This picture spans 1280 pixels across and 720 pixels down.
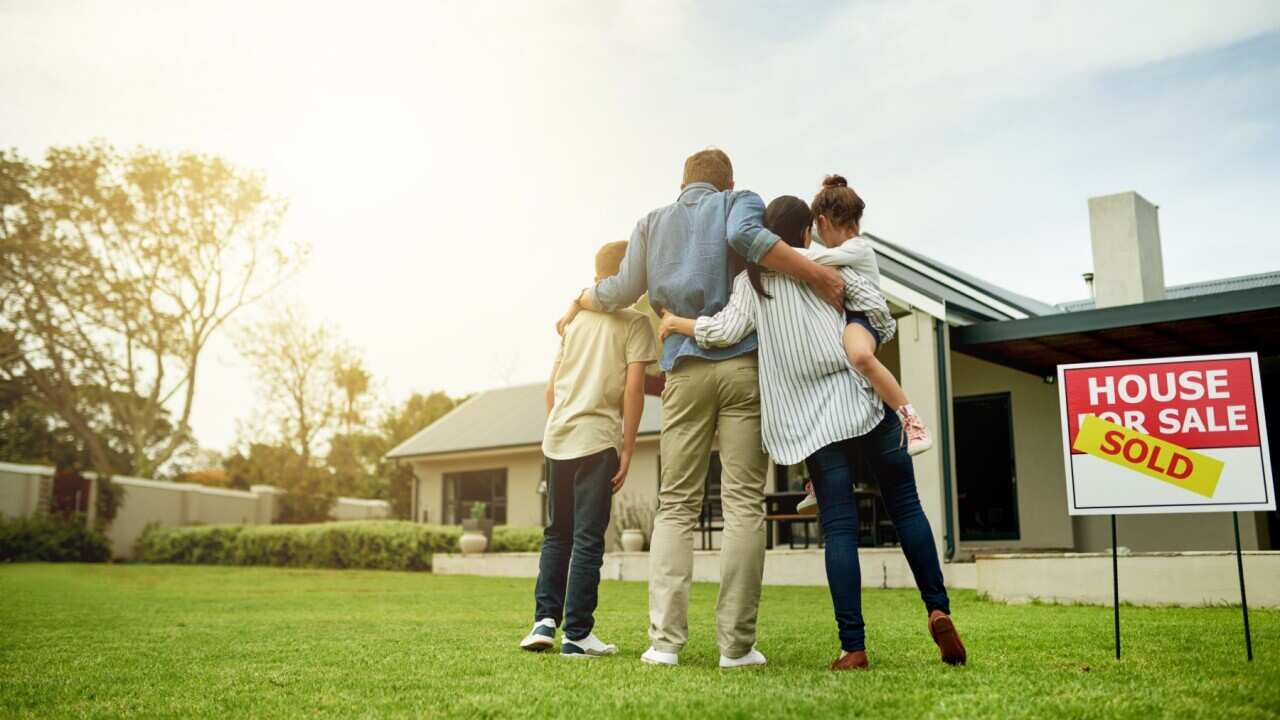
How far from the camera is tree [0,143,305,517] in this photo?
2445cm

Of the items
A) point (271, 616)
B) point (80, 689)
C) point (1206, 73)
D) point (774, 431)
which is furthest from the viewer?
point (1206, 73)

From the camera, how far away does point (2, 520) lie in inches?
819

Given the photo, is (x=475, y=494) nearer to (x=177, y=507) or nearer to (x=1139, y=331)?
(x=177, y=507)

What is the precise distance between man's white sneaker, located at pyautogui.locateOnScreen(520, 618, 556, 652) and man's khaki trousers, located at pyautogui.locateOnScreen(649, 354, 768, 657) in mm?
626

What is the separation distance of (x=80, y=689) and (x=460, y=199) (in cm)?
1356

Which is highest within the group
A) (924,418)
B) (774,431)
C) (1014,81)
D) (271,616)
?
(1014,81)

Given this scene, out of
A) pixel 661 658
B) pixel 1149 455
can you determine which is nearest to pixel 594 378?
pixel 661 658

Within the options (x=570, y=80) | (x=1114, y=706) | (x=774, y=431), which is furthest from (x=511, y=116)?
(x=1114, y=706)

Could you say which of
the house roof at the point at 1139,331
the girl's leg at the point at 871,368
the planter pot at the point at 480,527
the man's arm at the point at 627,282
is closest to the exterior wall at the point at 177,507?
the planter pot at the point at 480,527

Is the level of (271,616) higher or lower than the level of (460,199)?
lower

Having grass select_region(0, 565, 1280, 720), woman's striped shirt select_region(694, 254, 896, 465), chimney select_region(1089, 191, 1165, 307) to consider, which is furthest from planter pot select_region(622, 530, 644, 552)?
woman's striped shirt select_region(694, 254, 896, 465)

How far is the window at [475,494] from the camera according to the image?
21578mm

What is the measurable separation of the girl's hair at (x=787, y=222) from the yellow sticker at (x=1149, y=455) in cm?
139

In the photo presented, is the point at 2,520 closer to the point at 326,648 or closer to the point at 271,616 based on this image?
the point at 271,616
